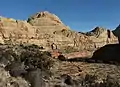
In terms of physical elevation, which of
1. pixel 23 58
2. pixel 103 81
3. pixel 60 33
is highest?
pixel 60 33

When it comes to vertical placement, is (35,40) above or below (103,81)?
above

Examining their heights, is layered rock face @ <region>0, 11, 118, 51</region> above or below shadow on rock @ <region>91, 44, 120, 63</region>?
above

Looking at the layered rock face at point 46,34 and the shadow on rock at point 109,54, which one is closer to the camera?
the shadow on rock at point 109,54

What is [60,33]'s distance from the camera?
69.5 m

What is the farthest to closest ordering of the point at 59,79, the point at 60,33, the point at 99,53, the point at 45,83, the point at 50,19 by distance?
the point at 50,19 < the point at 60,33 < the point at 99,53 < the point at 59,79 < the point at 45,83

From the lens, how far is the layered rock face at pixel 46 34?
56.0 meters

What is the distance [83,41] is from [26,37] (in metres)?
18.0

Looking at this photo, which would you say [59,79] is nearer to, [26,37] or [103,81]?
[103,81]

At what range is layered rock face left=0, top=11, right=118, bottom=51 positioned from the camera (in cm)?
5600

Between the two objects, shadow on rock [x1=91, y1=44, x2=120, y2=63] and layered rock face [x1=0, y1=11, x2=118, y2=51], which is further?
layered rock face [x1=0, y1=11, x2=118, y2=51]

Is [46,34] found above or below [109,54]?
above

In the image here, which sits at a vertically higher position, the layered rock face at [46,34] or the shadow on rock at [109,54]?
the layered rock face at [46,34]

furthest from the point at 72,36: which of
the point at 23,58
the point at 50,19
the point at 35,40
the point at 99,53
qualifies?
the point at 23,58

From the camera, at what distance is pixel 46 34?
63.7 m
